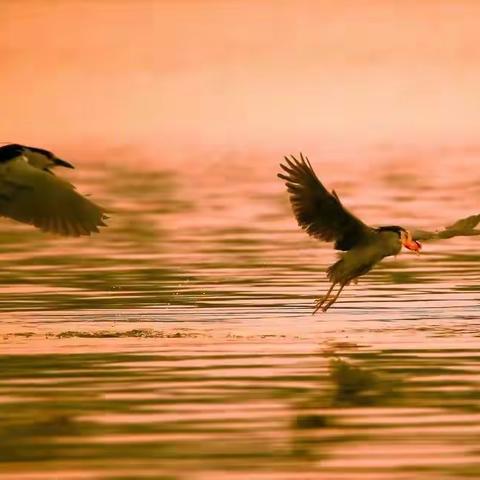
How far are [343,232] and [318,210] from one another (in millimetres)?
378

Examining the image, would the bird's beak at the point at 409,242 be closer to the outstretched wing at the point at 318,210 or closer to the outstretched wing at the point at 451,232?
the outstretched wing at the point at 451,232

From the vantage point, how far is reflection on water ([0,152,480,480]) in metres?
17.2

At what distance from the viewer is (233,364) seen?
21.6 m

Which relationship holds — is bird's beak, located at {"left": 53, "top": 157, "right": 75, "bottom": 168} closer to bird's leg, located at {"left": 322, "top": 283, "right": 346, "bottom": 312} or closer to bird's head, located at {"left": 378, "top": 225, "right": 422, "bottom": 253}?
bird's leg, located at {"left": 322, "top": 283, "right": 346, "bottom": 312}

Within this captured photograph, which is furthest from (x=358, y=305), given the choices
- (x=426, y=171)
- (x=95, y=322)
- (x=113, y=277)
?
(x=426, y=171)

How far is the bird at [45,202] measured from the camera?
72.4 ft

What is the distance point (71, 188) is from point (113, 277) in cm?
903

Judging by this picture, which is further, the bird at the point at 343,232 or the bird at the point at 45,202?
the bird at the point at 343,232

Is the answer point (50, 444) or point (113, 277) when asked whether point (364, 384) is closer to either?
point (50, 444)

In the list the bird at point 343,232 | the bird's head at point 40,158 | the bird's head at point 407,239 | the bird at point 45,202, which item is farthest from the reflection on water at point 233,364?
the bird's head at point 40,158

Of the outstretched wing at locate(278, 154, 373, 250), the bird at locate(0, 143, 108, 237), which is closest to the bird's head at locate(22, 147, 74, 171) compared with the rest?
the bird at locate(0, 143, 108, 237)

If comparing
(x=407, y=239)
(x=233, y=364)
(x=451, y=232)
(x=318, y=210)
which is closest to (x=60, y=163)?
(x=233, y=364)

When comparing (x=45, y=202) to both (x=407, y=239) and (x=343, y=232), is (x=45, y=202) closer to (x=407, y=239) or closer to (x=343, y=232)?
(x=343, y=232)

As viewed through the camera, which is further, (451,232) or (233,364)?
(451,232)
